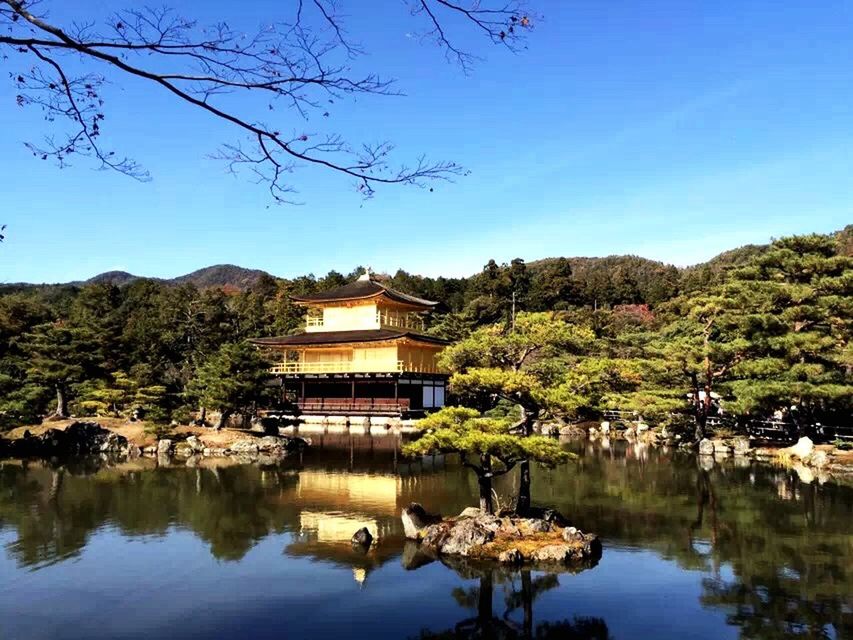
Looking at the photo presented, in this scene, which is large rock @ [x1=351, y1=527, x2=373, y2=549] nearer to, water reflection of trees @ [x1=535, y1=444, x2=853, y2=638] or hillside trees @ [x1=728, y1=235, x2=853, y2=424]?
water reflection of trees @ [x1=535, y1=444, x2=853, y2=638]

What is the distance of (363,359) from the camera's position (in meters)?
34.3

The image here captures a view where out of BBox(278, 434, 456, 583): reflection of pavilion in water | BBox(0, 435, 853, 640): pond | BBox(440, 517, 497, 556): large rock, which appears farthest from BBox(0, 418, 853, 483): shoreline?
BBox(440, 517, 497, 556): large rock

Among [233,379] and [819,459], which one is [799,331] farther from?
[233,379]

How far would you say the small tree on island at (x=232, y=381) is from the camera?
2392 centimetres

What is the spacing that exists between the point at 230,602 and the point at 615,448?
18.6m

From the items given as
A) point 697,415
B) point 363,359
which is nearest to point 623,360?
point 697,415

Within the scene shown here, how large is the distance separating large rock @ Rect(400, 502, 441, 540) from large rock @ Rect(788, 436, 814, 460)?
14.2m

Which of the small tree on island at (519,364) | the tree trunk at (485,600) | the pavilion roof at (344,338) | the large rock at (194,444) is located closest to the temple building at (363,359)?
the pavilion roof at (344,338)

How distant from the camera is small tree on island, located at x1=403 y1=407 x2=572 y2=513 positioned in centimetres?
983

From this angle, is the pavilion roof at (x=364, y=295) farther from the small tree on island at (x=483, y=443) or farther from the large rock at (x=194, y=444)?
the small tree on island at (x=483, y=443)

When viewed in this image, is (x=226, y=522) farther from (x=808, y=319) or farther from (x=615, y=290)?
(x=615, y=290)

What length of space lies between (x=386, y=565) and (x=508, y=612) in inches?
88.7

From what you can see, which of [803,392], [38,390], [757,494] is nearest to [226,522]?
[757,494]

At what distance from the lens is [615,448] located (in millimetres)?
23859
